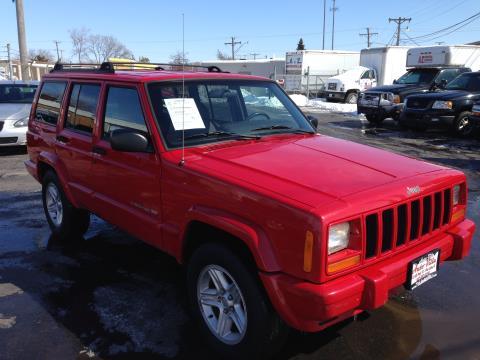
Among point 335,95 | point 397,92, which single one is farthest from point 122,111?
point 335,95

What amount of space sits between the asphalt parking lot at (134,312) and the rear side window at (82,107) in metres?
1.38

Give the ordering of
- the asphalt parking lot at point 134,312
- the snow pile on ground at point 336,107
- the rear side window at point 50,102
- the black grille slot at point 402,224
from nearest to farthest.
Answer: the black grille slot at point 402,224
the asphalt parking lot at point 134,312
the rear side window at point 50,102
the snow pile on ground at point 336,107

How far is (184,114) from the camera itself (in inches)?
143

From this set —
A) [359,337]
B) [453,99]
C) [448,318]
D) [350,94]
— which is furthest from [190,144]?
[350,94]

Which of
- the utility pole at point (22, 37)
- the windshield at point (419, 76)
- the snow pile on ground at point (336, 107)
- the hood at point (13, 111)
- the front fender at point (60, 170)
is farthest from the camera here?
the snow pile on ground at point (336, 107)

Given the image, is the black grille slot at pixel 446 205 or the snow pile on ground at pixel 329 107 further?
the snow pile on ground at pixel 329 107

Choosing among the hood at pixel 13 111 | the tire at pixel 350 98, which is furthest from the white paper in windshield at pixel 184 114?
the tire at pixel 350 98

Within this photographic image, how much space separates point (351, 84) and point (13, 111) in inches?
810

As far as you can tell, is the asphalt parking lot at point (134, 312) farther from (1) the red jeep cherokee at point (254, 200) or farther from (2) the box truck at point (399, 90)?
(2) the box truck at point (399, 90)

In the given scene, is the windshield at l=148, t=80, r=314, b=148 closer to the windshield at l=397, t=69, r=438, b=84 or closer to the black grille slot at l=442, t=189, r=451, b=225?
the black grille slot at l=442, t=189, r=451, b=225

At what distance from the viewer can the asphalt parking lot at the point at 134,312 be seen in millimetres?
3246

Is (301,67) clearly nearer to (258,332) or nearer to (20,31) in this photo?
(20,31)

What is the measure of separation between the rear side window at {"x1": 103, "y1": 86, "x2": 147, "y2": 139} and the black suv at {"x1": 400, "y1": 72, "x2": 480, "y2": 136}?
11.7m

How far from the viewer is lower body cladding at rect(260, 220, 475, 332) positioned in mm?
2510
